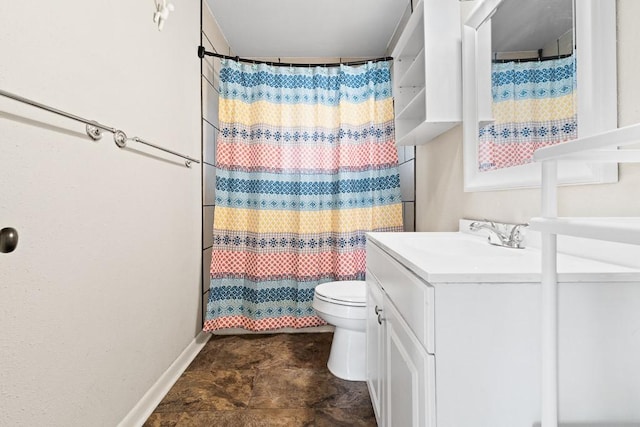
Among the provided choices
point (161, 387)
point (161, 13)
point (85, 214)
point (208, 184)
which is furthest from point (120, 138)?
point (161, 387)

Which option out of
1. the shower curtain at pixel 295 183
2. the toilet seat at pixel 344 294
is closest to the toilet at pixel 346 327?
the toilet seat at pixel 344 294

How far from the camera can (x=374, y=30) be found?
2383 millimetres

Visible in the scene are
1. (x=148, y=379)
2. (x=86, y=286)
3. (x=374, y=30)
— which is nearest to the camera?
(x=86, y=286)

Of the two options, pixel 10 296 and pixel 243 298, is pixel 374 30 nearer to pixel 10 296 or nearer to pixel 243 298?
pixel 243 298

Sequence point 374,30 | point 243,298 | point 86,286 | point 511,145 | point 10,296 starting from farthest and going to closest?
point 374,30 → point 243,298 → point 511,145 → point 86,286 → point 10,296

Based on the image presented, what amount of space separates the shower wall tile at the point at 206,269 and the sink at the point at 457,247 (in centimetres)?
145

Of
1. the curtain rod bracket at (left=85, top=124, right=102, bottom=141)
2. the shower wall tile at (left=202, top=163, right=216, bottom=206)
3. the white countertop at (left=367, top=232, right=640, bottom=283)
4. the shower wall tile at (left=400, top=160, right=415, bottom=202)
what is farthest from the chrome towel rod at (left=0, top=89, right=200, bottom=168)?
the shower wall tile at (left=400, top=160, right=415, bottom=202)

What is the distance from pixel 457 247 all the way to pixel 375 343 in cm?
52

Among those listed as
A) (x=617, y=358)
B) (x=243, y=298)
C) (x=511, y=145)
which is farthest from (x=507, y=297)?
(x=243, y=298)

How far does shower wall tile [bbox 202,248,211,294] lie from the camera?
2.13 m

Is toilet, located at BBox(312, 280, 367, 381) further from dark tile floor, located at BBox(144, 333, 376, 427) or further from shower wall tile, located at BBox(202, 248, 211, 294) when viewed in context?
shower wall tile, located at BBox(202, 248, 211, 294)

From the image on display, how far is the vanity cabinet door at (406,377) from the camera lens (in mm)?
647

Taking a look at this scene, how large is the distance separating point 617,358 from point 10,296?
4.53 ft

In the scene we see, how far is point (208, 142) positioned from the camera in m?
2.25
